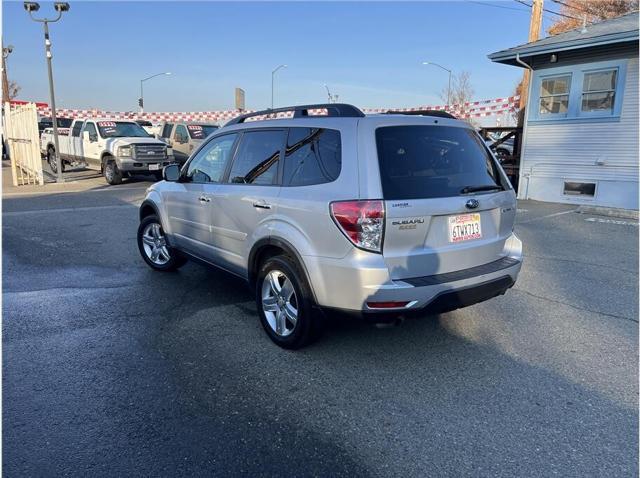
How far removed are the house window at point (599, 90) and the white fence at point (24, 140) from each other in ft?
47.6

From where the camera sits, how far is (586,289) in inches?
213

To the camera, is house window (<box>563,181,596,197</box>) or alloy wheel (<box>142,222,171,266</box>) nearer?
alloy wheel (<box>142,222,171,266</box>)

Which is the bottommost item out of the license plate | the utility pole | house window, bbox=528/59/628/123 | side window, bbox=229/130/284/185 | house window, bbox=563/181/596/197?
house window, bbox=563/181/596/197

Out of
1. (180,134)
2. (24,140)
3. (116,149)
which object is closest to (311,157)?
(116,149)

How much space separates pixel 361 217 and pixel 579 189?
435 inches

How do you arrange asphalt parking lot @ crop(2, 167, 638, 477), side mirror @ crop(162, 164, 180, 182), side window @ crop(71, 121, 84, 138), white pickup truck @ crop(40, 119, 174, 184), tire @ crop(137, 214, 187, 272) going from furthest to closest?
side window @ crop(71, 121, 84, 138) → white pickup truck @ crop(40, 119, 174, 184) → tire @ crop(137, 214, 187, 272) → side mirror @ crop(162, 164, 180, 182) → asphalt parking lot @ crop(2, 167, 638, 477)

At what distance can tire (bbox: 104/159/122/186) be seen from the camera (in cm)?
1511

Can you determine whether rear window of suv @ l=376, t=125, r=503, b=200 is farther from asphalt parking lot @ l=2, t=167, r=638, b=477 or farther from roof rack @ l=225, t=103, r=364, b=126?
asphalt parking lot @ l=2, t=167, r=638, b=477

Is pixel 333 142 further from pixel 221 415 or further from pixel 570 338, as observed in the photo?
pixel 570 338

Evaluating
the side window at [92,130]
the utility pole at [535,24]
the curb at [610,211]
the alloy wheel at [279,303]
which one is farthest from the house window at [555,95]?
the side window at [92,130]

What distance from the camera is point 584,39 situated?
440 inches

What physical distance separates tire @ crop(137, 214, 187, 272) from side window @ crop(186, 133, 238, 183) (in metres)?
1.05

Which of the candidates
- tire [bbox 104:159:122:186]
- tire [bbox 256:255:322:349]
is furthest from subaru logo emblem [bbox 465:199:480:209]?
tire [bbox 104:159:122:186]

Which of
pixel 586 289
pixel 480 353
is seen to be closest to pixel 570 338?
pixel 480 353
